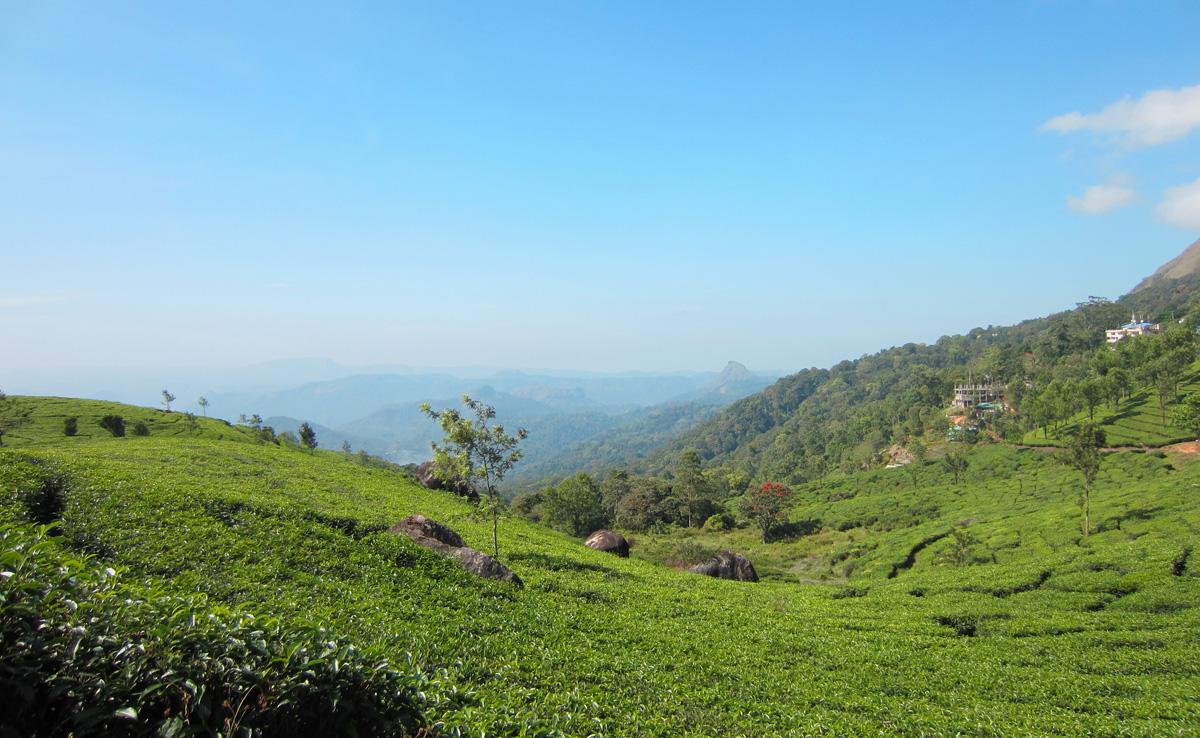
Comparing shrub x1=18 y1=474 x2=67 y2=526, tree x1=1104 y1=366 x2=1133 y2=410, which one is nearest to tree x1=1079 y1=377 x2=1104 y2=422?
tree x1=1104 y1=366 x2=1133 y2=410

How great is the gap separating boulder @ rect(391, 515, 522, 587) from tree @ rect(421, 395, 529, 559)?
2076 millimetres

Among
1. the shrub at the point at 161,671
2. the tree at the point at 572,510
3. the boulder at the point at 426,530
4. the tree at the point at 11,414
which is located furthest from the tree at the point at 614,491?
the shrub at the point at 161,671

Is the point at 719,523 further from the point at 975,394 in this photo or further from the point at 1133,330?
the point at 1133,330

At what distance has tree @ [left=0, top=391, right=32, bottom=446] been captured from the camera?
41.6 metres

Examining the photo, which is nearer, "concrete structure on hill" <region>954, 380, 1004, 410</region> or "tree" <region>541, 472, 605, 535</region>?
"tree" <region>541, 472, 605, 535</region>

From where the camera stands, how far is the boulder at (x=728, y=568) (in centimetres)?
3098

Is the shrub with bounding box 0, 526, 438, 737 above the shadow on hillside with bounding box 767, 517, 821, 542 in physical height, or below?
above

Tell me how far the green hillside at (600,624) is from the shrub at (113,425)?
28.0 meters

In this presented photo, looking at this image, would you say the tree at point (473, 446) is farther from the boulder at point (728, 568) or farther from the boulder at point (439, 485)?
the boulder at point (439, 485)

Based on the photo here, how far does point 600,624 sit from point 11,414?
209 ft

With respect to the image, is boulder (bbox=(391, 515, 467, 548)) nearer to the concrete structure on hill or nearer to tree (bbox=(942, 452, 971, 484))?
tree (bbox=(942, 452, 971, 484))

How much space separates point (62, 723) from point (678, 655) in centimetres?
1223

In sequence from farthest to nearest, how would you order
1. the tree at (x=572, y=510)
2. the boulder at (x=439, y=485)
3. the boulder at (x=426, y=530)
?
the tree at (x=572, y=510)
the boulder at (x=439, y=485)
the boulder at (x=426, y=530)

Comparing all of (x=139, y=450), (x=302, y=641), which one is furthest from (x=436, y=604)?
(x=139, y=450)
